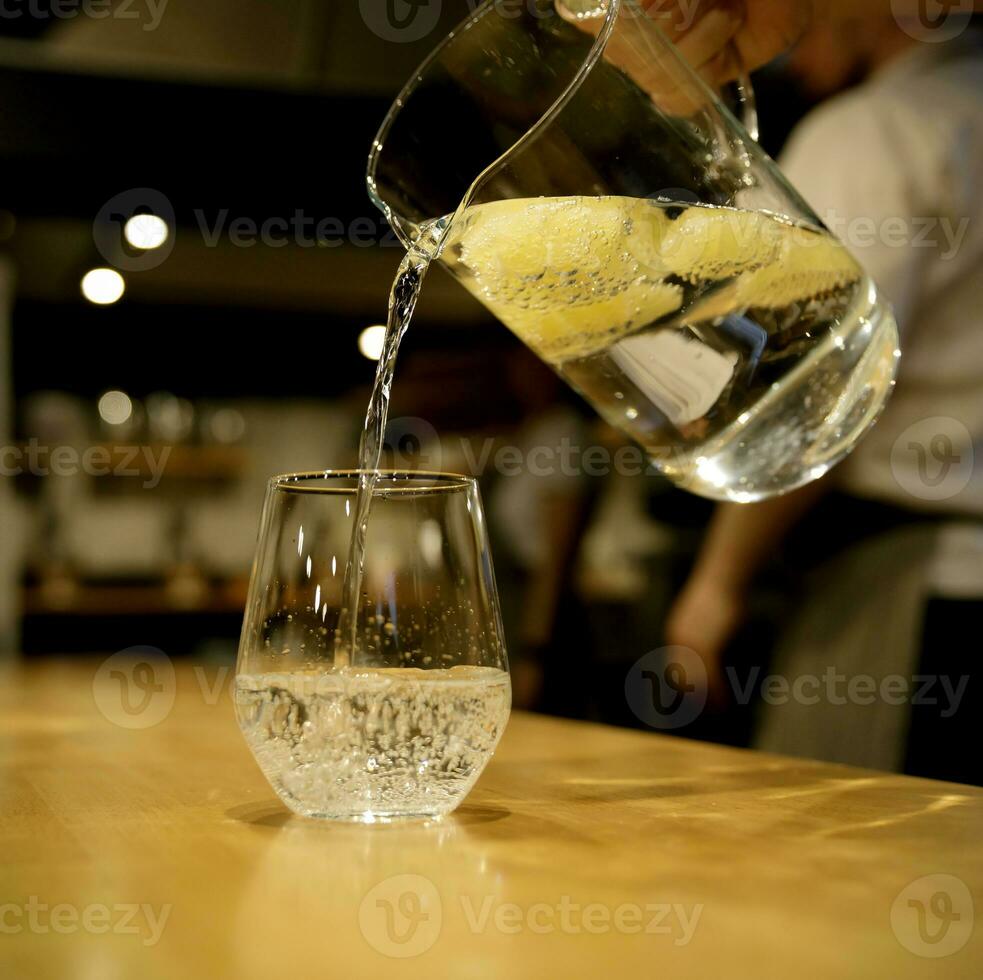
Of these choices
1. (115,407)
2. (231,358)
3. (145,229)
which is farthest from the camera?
(231,358)

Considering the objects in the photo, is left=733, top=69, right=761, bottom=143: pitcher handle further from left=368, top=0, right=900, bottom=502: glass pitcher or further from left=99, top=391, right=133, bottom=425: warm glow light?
left=99, top=391, right=133, bottom=425: warm glow light

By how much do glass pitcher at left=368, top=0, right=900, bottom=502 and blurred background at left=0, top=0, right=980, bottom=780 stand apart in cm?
97

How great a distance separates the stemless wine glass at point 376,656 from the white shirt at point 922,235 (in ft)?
2.68

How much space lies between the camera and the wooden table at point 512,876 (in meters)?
0.35

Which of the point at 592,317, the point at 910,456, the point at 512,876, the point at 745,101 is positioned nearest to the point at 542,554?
the point at 910,456

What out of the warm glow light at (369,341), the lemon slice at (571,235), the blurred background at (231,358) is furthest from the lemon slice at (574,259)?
the warm glow light at (369,341)

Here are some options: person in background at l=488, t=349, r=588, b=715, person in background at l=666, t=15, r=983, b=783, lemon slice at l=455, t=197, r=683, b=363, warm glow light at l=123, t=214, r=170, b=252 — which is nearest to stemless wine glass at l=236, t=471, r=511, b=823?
lemon slice at l=455, t=197, r=683, b=363

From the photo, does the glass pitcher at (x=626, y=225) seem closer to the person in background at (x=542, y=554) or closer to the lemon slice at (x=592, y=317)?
the lemon slice at (x=592, y=317)

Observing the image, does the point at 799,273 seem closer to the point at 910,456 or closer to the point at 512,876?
the point at 512,876

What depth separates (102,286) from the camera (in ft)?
16.5

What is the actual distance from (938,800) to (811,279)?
260mm

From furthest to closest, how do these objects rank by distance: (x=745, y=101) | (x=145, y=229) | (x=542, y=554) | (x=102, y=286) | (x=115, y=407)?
(x=115, y=407)
(x=102, y=286)
(x=145, y=229)
(x=542, y=554)
(x=745, y=101)

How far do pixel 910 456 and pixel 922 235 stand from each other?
217mm

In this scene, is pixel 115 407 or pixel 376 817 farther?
pixel 115 407
